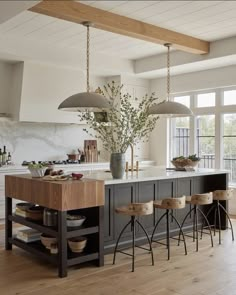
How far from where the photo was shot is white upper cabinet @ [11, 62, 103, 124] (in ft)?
22.1

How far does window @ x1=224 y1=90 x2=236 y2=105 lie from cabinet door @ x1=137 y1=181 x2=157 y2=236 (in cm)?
306

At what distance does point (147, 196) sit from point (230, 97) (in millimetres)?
3322

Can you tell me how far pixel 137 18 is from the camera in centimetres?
516

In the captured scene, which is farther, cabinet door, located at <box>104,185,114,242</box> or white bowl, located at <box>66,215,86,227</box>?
cabinet door, located at <box>104,185,114,242</box>

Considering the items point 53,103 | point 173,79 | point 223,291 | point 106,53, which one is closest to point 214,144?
point 173,79

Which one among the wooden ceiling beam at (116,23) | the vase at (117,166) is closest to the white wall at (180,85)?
the wooden ceiling beam at (116,23)

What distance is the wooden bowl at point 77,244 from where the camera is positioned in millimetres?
4117

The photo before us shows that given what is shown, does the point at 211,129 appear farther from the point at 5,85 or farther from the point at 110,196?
the point at 5,85

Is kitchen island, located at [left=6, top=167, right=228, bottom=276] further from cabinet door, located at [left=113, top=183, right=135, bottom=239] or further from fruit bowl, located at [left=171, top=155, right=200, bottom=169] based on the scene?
fruit bowl, located at [left=171, top=155, right=200, bottom=169]

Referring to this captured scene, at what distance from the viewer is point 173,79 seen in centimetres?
810

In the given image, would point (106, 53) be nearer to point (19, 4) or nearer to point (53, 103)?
point (53, 103)

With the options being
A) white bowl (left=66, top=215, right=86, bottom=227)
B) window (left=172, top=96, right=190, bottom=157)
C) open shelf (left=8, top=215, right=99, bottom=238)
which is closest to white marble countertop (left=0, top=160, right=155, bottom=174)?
window (left=172, top=96, right=190, bottom=157)

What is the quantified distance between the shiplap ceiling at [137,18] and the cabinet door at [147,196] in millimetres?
2237

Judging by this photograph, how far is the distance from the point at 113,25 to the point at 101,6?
33 centimetres
